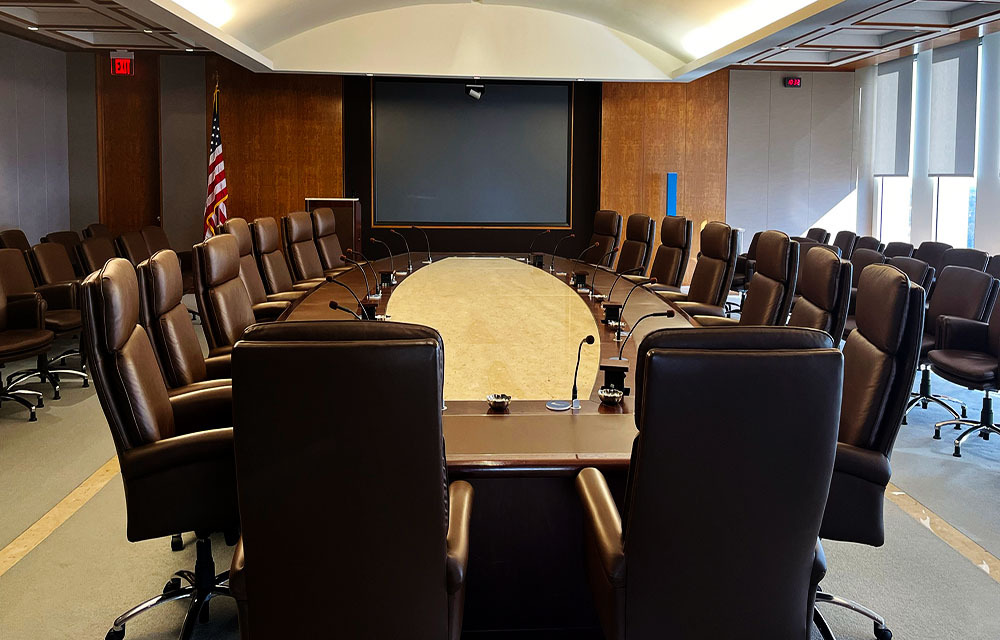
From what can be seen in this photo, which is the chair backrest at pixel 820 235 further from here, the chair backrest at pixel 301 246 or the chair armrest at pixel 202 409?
the chair armrest at pixel 202 409

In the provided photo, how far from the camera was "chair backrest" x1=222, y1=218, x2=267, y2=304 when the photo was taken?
558 centimetres

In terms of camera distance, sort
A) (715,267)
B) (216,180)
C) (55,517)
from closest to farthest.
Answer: (55,517), (715,267), (216,180)

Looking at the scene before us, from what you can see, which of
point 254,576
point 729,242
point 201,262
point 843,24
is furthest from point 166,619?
point 843,24

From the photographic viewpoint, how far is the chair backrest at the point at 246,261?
220 inches

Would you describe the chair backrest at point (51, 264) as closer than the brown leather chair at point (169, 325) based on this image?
No

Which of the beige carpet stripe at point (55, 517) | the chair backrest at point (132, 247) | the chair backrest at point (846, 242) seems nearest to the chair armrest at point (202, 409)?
the beige carpet stripe at point (55, 517)

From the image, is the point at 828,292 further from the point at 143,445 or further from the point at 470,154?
the point at 470,154

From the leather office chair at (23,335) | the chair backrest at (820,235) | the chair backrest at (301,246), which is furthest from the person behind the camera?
the chair backrest at (820,235)

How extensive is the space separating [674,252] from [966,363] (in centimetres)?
251

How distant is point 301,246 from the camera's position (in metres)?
7.35

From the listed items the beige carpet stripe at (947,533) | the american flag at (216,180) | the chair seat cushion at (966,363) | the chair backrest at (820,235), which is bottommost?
the beige carpet stripe at (947,533)

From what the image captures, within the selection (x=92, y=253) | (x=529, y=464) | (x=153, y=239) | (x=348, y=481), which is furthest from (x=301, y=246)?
(x=348, y=481)

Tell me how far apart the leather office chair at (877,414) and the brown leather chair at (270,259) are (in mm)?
4459

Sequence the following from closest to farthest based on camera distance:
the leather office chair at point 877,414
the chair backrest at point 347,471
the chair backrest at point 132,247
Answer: the chair backrest at point 347,471, the leather office chair at point 877,414, the chair backrest at point 132,247
